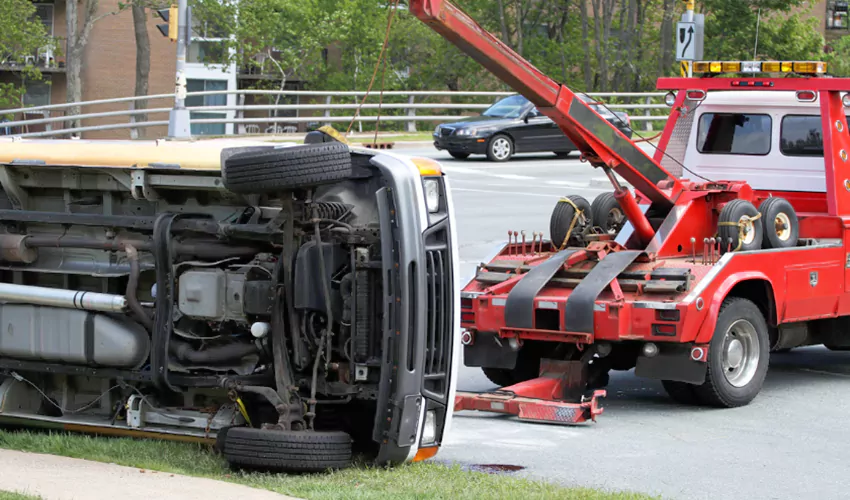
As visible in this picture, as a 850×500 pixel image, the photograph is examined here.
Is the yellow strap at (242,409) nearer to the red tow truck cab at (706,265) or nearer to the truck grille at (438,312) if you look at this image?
the truck grille at (438,312)

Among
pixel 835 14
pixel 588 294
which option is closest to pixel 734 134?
pixel 588 294

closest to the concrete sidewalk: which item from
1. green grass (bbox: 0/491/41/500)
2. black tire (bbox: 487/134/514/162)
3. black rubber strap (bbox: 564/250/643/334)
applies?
green grass (bbox: 0/491/41/500)

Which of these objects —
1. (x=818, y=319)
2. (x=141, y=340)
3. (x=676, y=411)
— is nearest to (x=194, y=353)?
(x=141, y=340)

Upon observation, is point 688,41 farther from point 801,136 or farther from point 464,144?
point 801,136

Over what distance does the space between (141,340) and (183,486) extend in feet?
4.23

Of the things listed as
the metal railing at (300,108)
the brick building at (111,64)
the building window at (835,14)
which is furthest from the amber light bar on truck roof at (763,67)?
the building window at (835,14)

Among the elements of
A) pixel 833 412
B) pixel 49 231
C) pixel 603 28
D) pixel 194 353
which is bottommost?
pixel 833 412

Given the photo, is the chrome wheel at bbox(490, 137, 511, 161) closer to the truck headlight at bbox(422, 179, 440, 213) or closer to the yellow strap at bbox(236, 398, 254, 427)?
the truck headlight at bbox(422, 179, 440, 213)

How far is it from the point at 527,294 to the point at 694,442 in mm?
1626

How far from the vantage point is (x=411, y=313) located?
741cm

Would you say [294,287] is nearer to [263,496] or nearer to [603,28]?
[263,496]

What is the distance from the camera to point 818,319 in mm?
11289

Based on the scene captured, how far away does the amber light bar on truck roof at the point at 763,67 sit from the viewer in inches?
456

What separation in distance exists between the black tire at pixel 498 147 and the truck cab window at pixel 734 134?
737 inches
